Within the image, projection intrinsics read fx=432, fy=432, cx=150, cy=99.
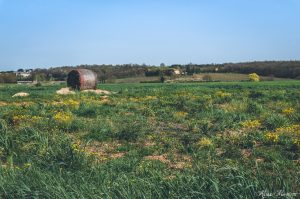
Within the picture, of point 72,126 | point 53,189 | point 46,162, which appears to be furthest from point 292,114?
point 53,189

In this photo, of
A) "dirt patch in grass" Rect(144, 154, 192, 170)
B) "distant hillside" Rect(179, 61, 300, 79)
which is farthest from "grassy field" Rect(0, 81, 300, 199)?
"distant hillside" Rect(179, 61, 300, 79)

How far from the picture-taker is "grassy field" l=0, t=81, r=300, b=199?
533cm

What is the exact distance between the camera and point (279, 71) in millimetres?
70125

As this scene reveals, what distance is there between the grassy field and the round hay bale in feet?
61.9

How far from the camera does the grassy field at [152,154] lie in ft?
17.5

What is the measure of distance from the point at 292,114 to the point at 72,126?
24.6ft

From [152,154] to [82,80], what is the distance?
27361mm

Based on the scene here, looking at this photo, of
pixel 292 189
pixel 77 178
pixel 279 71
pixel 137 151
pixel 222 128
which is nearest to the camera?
pixel 292 189

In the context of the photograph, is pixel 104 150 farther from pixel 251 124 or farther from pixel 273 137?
pixel 251 124

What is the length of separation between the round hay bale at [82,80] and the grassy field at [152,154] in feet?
61.9

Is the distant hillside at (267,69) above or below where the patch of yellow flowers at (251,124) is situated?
below

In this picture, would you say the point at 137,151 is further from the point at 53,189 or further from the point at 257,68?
the point at 257,68

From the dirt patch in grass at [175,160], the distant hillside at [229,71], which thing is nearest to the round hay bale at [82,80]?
the dirt patch in grass at [175,160]

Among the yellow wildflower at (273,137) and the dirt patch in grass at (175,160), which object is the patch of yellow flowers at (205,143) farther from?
the yellow wildflower at (273,137)
